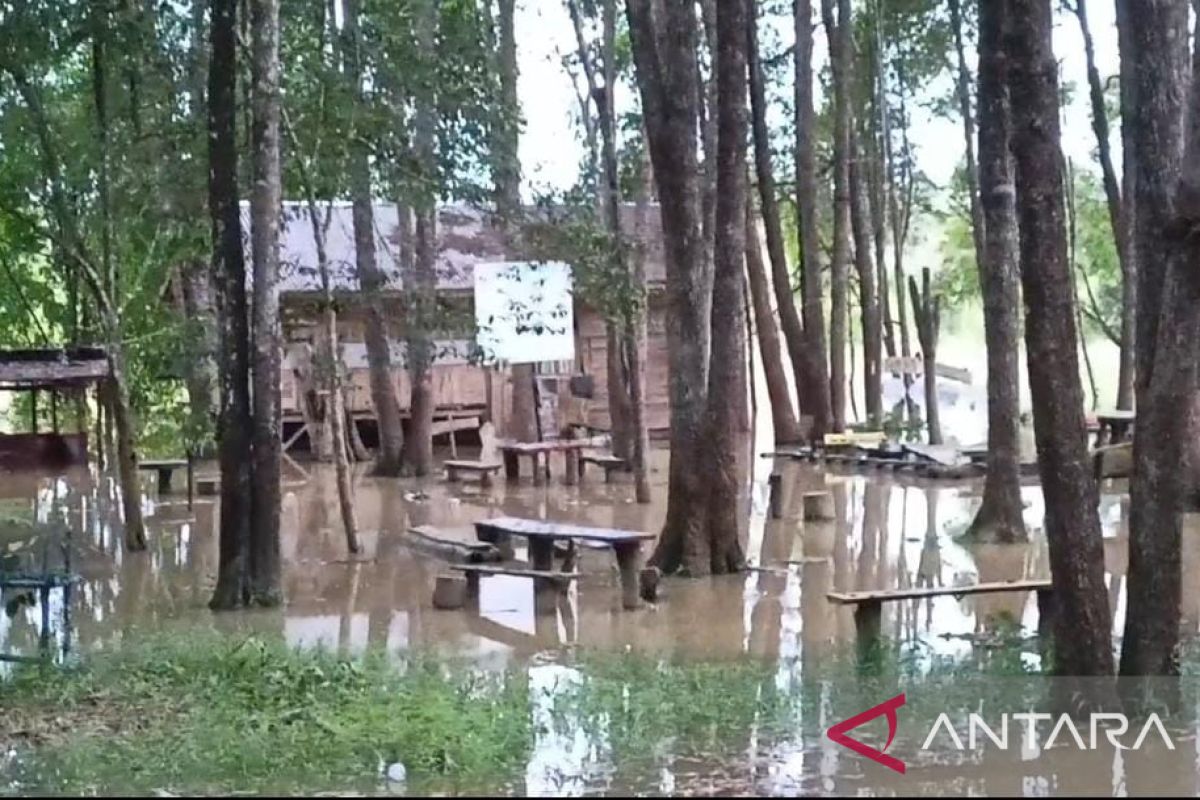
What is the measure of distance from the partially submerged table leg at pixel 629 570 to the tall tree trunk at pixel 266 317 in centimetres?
270

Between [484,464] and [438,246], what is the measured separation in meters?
6.43

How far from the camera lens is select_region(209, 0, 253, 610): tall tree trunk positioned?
11273 mm

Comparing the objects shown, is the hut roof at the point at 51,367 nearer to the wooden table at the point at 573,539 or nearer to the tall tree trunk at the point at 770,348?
the wooden table at the point at 573,539

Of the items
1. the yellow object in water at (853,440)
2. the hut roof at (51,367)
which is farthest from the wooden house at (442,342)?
→ the hut roof at (51,367)

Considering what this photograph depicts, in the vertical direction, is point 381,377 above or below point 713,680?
above

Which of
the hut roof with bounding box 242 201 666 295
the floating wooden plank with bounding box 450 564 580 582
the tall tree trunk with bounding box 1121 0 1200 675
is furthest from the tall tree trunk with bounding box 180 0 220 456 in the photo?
the tall tree trunk with bounding box 1121 0 1200 675

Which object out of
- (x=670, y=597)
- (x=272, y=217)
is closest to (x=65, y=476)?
(x=272, y=217)

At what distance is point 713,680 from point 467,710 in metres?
1.49

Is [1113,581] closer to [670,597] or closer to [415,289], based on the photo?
[670,597]

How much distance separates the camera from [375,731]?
6.70 metres

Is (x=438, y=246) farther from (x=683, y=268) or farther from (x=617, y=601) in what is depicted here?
(x=617, y=601)

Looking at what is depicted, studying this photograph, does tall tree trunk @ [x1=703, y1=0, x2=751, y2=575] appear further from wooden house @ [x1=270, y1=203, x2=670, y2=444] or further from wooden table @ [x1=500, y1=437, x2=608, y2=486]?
wooden house @ [x1=270, y1=203, x2=670, y2=444]

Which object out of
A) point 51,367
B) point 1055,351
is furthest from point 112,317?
point 1055,351

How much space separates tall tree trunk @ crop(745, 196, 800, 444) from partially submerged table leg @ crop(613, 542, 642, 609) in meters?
13.5
